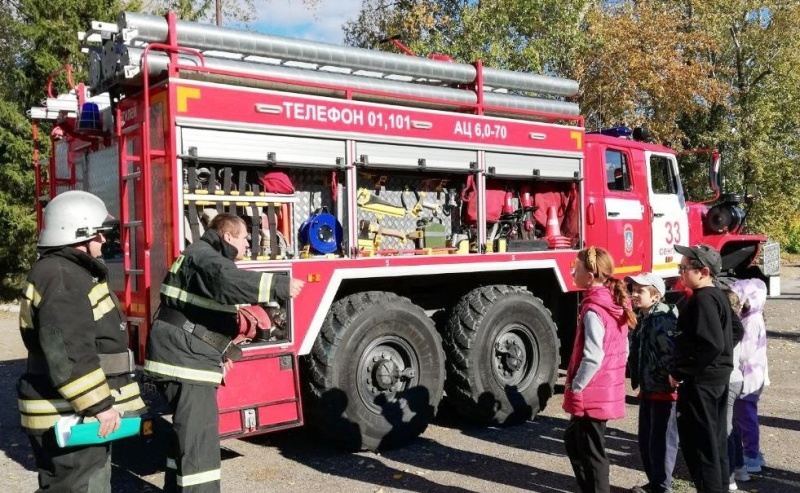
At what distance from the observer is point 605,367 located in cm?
414

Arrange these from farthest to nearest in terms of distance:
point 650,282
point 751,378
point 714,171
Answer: point 714,171 → point 751,378 → point 650,282

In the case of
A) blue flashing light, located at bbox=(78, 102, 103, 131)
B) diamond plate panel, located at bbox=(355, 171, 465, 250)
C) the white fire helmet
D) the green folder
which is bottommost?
the green folder

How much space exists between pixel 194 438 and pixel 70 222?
1275mm

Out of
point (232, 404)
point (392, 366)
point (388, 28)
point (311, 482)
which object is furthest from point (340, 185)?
point (388, 28)

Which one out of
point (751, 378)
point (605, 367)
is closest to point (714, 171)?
point (751, 378)

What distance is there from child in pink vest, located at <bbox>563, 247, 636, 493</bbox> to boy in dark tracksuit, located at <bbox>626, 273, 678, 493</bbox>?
15.9 inches

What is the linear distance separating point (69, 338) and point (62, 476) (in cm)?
69

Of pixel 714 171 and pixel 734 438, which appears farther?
pixel 714 171

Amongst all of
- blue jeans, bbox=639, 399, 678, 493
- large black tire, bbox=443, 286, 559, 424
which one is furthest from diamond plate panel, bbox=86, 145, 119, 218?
blue jeans, bbox=639, 399, 678, 493

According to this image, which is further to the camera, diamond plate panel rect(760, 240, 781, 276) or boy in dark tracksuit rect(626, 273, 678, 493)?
diamond plate panel rect(760, 240, 781, 276)

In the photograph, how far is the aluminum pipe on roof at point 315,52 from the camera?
5.13m

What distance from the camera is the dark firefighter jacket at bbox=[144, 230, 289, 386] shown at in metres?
3.73

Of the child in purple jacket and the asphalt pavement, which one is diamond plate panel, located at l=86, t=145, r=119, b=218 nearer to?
the asphalt pavement

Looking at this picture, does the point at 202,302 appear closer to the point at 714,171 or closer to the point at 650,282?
the point at 650,282
